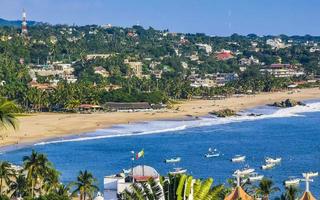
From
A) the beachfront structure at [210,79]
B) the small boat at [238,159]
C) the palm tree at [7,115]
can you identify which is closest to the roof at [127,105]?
the beachfront structure at [210,79]

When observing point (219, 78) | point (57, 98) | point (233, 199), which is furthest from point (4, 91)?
point (233, 199)

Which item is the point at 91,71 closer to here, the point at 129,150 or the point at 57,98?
the point at 57,98

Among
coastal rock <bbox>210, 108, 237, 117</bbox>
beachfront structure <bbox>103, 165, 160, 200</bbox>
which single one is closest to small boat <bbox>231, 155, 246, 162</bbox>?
beachfront structure <bbox>103, 165, 160, 200</bbox>

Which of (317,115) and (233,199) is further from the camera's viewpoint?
(317,115)

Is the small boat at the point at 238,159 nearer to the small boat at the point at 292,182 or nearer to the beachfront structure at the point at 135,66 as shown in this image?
the small boat at the point at 292,182

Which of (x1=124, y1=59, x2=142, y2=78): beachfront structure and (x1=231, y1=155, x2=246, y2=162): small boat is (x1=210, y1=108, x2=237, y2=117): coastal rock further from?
(x1=124, y1=59, x2=142, y2=78): beachfront structure

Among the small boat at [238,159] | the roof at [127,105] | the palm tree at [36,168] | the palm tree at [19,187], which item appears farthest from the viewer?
the roof at [127,105]

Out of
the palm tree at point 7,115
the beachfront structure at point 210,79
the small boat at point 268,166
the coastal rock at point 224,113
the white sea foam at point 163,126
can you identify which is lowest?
the small boat at point 268,166

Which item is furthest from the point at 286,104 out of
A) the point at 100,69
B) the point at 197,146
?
the point at 197,146
